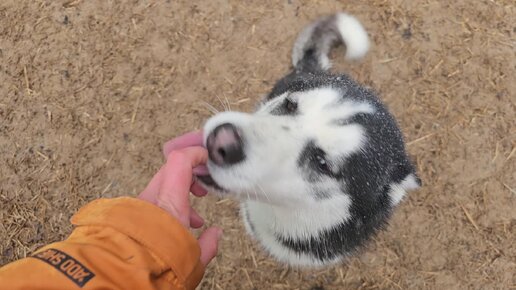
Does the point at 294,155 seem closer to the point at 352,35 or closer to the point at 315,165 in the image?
the point at 315,165

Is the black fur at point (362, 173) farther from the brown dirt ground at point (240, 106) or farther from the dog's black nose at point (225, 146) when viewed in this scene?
the brown dirt ground at point (240, 106)

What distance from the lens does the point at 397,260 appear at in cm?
450

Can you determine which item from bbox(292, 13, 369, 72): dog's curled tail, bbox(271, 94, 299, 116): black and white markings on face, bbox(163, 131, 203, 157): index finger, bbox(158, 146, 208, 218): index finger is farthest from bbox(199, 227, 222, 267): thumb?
bbox(292, 13, 369, 72): dog's curled tail

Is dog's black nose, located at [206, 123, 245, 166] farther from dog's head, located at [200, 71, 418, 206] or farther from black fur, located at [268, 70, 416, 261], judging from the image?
black fur, located at [268, 70, 416, 261]

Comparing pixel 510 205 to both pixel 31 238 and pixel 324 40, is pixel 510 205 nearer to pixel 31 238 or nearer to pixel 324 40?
pixel 324 40

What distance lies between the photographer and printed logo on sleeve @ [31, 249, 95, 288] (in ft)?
6.43

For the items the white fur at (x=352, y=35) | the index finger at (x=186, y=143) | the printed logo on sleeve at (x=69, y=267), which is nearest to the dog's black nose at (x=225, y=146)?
the index finger at (x=186, y=143)

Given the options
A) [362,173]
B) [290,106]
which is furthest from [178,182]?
[362,173]

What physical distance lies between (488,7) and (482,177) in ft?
5.81

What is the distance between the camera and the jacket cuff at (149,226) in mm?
2076

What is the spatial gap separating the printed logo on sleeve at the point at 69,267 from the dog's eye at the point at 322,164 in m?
1.33

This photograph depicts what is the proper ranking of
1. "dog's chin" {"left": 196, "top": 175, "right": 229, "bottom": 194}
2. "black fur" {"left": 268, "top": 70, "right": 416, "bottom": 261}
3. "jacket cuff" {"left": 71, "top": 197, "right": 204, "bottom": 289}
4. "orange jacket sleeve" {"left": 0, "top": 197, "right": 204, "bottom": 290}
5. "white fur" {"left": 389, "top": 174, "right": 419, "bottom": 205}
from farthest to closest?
"white fur" {"left": 389, "top": 174, "right": 419, "bottom": 205} < "black fur" {"left": 268, "top": 70, "right": 416, "bottom": 261} < "dog's chin" {"left": 196, "top": 175, "right": 229, "bottom": 194} < "jacket cuff" {"left": 71, "top": 197, "right": 204, "bottom": 289} < "orange jacket sleeve" {"left": 0, "top": 197, "right": 204, "bottom": 290}

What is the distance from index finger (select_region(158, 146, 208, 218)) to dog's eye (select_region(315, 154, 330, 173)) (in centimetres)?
74

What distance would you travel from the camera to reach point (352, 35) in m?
4.50
